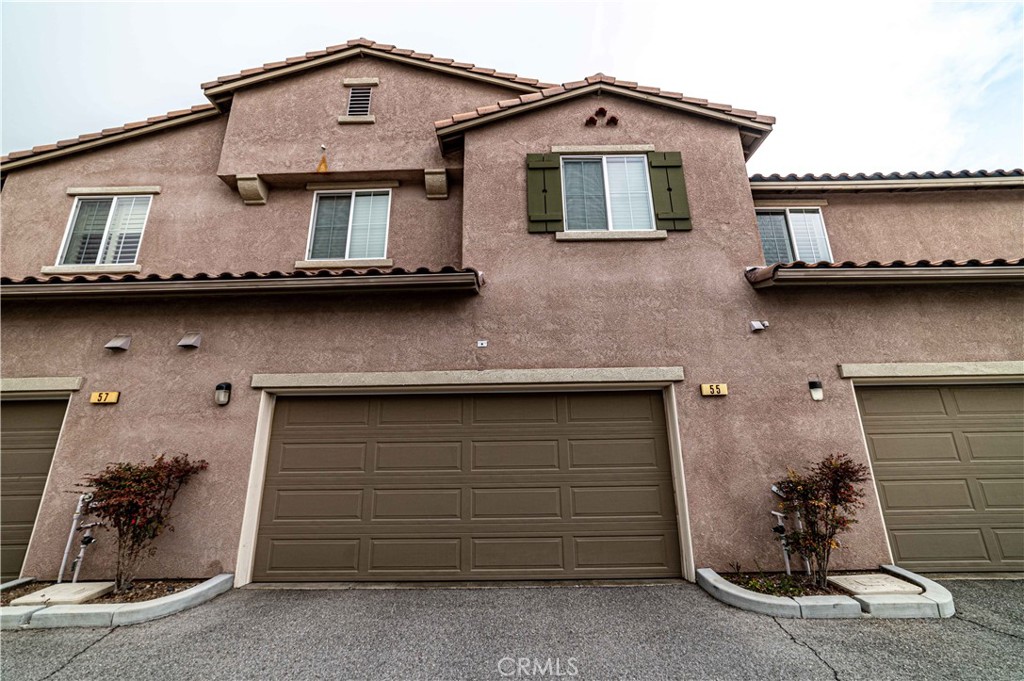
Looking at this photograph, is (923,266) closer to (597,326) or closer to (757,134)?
(757,134)

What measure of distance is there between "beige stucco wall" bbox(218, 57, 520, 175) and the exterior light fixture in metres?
6.44

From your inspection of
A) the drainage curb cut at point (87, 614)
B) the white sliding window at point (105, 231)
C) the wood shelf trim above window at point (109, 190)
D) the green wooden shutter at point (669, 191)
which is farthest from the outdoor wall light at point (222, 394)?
the green wooden shutter at point (669, 191)

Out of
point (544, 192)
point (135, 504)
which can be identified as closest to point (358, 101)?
point (544, 192)

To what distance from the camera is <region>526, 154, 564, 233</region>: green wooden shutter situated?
6.02 meters

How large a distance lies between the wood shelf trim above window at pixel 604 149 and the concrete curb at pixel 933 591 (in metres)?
6.51

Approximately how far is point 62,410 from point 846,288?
1117 centimetres

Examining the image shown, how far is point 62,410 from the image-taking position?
5.51m

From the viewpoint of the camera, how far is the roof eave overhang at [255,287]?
5.31 metres

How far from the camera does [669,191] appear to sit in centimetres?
614

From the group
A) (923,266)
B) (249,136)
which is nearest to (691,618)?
(923,266)

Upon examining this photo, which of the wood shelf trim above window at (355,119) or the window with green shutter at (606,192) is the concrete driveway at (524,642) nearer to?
the window with green shutter at (606,192)

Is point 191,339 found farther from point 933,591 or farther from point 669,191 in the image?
Result: point 933,591

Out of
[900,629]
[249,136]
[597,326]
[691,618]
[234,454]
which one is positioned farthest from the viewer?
[249,136]

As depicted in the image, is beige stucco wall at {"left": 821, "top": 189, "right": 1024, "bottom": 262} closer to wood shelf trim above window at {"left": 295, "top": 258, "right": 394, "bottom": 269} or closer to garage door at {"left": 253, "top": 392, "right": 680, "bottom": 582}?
garage door at {"left": 253, "top": 392, "right": 680, "bottom": 582}
